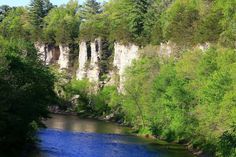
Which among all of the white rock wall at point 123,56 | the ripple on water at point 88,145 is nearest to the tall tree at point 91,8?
the white rock wall at point 123,56

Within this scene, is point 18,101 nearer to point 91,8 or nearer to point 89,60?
point 89,60

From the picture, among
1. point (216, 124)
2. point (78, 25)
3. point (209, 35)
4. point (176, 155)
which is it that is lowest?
point (176, 155)

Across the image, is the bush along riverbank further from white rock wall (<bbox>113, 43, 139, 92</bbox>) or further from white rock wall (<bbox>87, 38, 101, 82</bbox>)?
white rock wall (<bbox>87, 38, 101, 82</bbox>)

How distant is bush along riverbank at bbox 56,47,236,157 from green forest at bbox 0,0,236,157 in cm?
13

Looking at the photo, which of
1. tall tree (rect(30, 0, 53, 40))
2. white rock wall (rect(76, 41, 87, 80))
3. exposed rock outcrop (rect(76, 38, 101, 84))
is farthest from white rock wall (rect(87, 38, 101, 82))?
tall tree (rect(30, 0, 53, 40))

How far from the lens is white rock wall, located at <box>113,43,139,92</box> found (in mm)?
110550

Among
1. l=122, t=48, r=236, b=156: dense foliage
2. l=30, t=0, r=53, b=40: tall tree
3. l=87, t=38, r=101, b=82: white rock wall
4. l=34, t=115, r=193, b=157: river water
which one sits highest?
l=30, t=0, r=53, b=40: tall tree

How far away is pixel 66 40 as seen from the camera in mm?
137750

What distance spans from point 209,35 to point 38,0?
8284 cm

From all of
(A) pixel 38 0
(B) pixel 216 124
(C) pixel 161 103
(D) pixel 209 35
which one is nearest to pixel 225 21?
(D) pixel 209 35

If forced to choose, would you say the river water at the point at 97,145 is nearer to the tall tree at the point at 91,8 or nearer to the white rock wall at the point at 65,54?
the white rock wall at the point at 65,54

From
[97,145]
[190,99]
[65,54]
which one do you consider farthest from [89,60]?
[97,145]

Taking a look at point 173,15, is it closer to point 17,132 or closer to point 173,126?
point 173,126

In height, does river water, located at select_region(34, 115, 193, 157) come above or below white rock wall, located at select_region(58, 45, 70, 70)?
below
